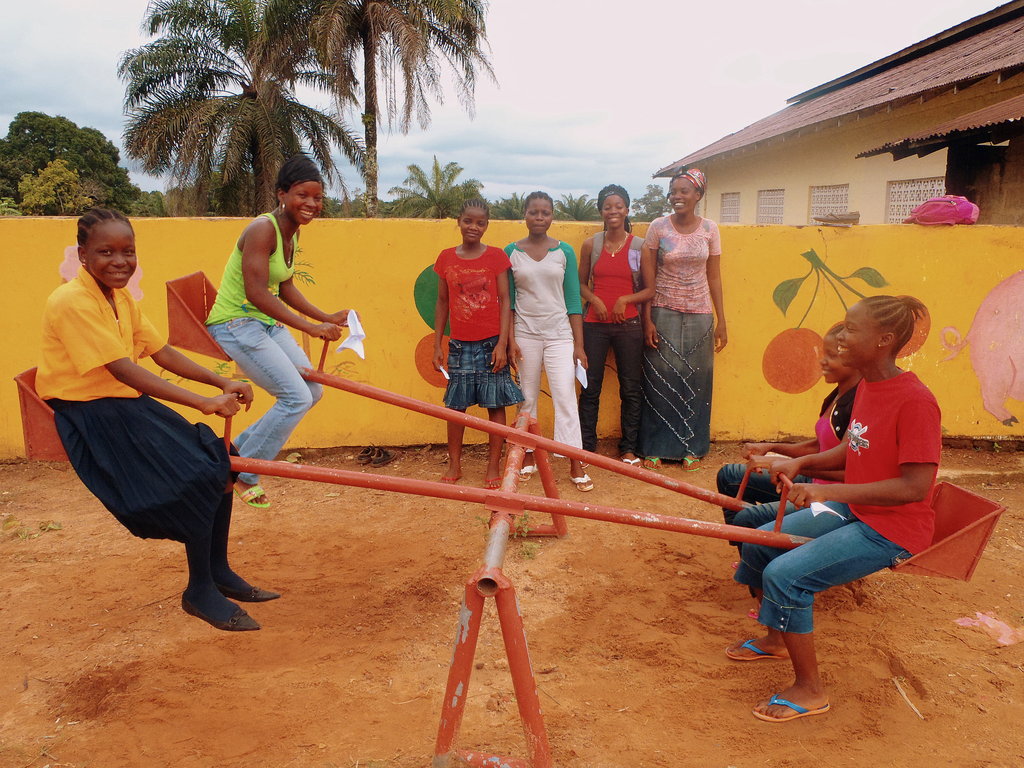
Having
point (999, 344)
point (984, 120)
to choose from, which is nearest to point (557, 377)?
point (999, 344)

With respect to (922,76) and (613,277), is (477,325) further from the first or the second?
(922,76)

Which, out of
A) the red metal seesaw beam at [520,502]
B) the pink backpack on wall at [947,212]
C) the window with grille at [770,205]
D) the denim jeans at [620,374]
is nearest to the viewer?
the red metal seesaw beam at [520,502]

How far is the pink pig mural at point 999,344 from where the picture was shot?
18.4 feet

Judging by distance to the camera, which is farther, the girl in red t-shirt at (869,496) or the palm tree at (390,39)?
the palm tree at (390,39)

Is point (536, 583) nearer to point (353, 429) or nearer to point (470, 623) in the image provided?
point (470, 623)

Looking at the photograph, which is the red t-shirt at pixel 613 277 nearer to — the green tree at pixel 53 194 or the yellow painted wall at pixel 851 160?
the yellow painted wall at pixel 851 160

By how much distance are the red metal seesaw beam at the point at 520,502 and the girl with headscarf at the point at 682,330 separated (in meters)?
2.84

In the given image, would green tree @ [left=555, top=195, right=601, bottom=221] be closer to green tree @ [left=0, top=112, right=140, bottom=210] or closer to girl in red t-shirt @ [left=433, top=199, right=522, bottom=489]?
green tree @ [left=0, top=112, right=140, bottom=210]

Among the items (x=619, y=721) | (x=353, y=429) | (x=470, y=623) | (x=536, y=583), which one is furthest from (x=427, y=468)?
(x=470, y=623)

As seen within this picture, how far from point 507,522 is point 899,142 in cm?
784

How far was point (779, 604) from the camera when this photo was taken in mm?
2525

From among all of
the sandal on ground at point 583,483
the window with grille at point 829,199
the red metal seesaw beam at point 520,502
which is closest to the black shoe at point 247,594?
the red metal seesaw beam at point 520,502

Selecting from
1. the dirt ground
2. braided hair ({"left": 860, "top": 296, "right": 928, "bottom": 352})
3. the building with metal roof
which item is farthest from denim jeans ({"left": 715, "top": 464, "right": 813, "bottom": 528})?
the building with metal roof

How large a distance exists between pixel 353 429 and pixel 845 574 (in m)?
3.89
